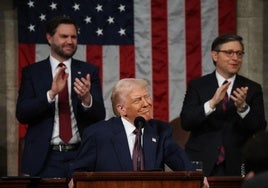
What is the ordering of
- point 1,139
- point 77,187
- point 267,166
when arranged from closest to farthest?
point 267,166
point 77,187
point 1,139

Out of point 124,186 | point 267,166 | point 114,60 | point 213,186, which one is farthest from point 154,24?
point 267,166

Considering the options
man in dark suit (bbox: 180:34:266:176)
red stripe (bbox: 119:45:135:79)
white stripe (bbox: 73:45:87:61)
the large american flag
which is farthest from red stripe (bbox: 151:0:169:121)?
man in dark suit (bbox: 180:34:266:176)

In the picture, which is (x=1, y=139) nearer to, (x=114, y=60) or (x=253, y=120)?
(x=114, y=60)

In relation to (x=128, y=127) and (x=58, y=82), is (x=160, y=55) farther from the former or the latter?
(x=128, y=127)

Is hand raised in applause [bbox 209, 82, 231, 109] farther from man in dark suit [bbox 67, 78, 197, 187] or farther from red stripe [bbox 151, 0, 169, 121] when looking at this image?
red stripe [bbox 151, 0, 169, 121]

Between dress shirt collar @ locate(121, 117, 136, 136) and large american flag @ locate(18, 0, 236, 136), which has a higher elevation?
large american flag @ locate(18, 0, 236, 136)

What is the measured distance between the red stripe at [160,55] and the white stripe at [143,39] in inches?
1.8

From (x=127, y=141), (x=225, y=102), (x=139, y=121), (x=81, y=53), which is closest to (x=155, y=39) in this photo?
(x=81, y=53)

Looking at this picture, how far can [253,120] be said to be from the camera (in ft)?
26.3

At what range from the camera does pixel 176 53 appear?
393 inches

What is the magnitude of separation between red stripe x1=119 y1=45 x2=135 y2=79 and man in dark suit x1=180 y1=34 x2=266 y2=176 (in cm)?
174

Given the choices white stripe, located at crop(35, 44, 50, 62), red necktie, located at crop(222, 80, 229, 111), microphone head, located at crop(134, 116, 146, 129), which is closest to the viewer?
microphone head, located at crop(134, 116, 146, 129)

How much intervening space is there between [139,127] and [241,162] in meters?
1.93

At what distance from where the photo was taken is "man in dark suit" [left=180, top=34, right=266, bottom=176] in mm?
7969
